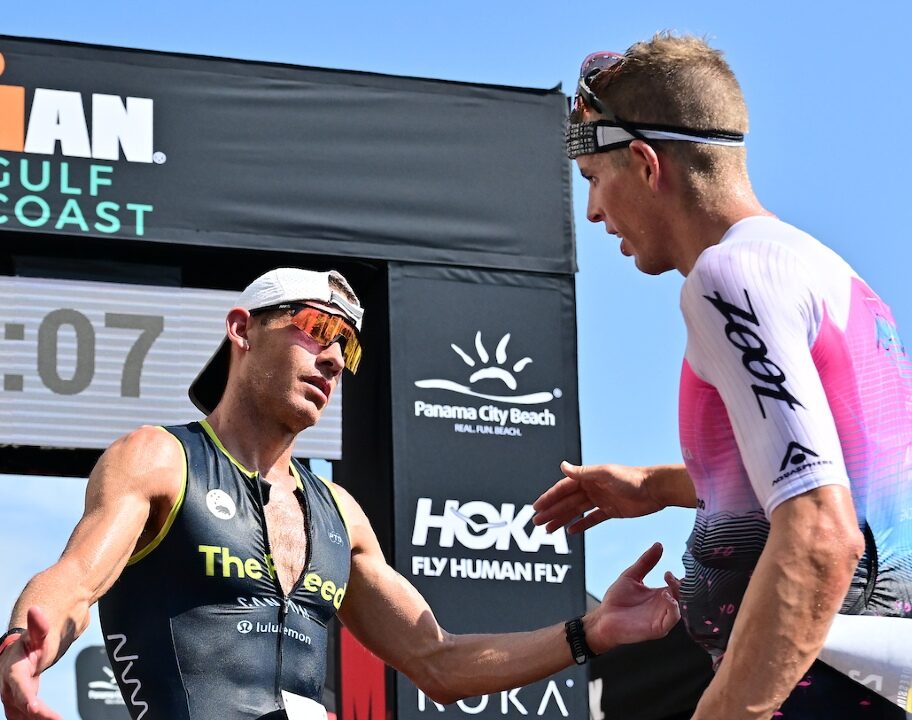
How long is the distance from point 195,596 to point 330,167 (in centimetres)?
411

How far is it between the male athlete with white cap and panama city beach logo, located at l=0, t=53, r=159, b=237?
3.03 m

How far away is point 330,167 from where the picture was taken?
24.3 ft

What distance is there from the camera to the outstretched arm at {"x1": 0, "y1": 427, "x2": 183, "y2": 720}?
2931mm

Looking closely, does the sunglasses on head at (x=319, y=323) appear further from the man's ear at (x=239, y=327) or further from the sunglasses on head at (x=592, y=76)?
the sunglasses on head at (x=592, y=76)

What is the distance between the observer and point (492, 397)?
7289 mm

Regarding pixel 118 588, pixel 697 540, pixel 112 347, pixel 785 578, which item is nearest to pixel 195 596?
pixel 118 588

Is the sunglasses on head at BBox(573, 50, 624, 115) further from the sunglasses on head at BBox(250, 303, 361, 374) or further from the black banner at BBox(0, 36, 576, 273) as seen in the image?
the black banner at BBox(0, 36, 576, 273)

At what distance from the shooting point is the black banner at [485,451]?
6.97 metres

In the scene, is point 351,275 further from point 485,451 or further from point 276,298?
point 276,298

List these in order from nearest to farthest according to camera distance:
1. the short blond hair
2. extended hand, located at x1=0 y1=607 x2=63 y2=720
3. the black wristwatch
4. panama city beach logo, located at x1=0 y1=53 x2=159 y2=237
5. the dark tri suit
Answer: the short blond hair < extended hand, located at x1=0 y1=607 x2=63 y2=720 < the dark tri suit < the black wristwatch < panama city beach logo, located at x1=0 y1=53 x2=159 y2=237

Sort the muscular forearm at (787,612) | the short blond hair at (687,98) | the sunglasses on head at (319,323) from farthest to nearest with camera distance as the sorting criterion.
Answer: the sunglasses on head at (319,323), the short blond hair at (687,98), the muscular forearm at (787,612)

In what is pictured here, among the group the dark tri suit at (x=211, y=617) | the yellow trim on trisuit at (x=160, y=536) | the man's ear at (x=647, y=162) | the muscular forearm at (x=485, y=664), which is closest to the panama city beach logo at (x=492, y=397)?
the muscular forearm at (x=485, y=664)

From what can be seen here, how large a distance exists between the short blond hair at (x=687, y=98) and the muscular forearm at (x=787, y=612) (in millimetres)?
678

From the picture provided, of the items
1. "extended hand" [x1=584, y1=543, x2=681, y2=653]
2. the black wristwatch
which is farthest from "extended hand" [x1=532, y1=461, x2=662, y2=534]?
the black wristwatch
